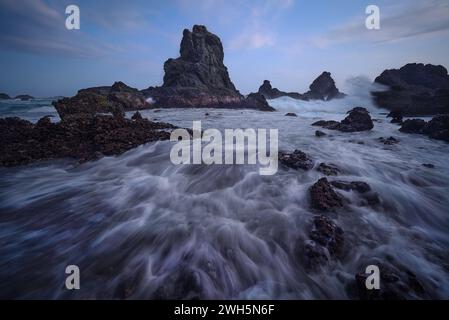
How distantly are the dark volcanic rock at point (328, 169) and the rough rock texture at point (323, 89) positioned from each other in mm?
67961

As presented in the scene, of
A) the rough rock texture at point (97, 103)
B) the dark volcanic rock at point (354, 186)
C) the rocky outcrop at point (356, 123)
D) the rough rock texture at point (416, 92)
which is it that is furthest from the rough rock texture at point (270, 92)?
the dark volcanic rock at point (354, 186)

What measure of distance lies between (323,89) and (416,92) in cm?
3398

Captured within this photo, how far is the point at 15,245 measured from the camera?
4230mm

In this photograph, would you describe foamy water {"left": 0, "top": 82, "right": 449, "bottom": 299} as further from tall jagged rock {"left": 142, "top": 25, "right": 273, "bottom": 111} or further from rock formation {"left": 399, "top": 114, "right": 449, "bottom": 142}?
tall jagged rock {"left": 142, "top": 25, "right": 273, "bottom": 111}

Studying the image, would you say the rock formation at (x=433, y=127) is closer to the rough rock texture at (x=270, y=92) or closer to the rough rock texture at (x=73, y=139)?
the rough rock texture at (x=73, y=139)

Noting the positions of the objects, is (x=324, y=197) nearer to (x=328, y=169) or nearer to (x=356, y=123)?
(x=328, y=169)

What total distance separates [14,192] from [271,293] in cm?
644

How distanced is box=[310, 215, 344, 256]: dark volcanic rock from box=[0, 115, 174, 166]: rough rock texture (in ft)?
23.6

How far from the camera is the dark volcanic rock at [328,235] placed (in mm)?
4033

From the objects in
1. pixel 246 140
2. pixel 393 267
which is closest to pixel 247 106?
pixel 246 140

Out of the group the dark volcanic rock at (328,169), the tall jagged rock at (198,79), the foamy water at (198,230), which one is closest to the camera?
the foamy water at (198,230)

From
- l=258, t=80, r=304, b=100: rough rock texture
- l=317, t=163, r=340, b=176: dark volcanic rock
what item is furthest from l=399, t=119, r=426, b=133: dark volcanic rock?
l=258, t=80, r=304, b=100: rough rock texture

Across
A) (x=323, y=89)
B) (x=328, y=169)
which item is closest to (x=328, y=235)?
(x=328, y=169)

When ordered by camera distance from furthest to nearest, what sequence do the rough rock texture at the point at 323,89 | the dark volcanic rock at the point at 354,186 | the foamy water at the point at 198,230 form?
1. the rough rock texture at the point at 323,89
2. the dark volcanic rock at the point at 354,186
3. the foamy water at the point at 198,230
